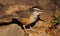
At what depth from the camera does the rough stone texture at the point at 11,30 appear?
5.11m

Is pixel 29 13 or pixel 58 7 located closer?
pixel 29 13

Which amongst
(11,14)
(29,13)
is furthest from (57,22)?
(11,14)

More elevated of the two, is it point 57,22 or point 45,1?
point 45,1

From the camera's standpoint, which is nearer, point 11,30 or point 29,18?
point 11,30

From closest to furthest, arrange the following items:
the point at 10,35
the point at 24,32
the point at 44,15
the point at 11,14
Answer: the point at 10,35 → the point at 24,32 → the point at 11,14 → the point at 44,15

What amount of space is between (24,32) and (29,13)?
0.75 m

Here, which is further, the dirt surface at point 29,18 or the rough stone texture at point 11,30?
the dirt surface at point 29,18

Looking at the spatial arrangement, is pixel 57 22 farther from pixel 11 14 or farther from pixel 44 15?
pixel 11 14

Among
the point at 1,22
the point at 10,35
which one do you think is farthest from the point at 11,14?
the point at 10,35

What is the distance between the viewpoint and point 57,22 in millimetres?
6023

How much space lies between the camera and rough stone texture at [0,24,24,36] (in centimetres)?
511

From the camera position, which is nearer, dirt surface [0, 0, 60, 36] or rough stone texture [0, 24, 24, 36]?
rough stone texture [0, 24, 24, 36]

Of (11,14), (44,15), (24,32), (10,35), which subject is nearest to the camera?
(10,35)

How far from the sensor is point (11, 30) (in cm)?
522
